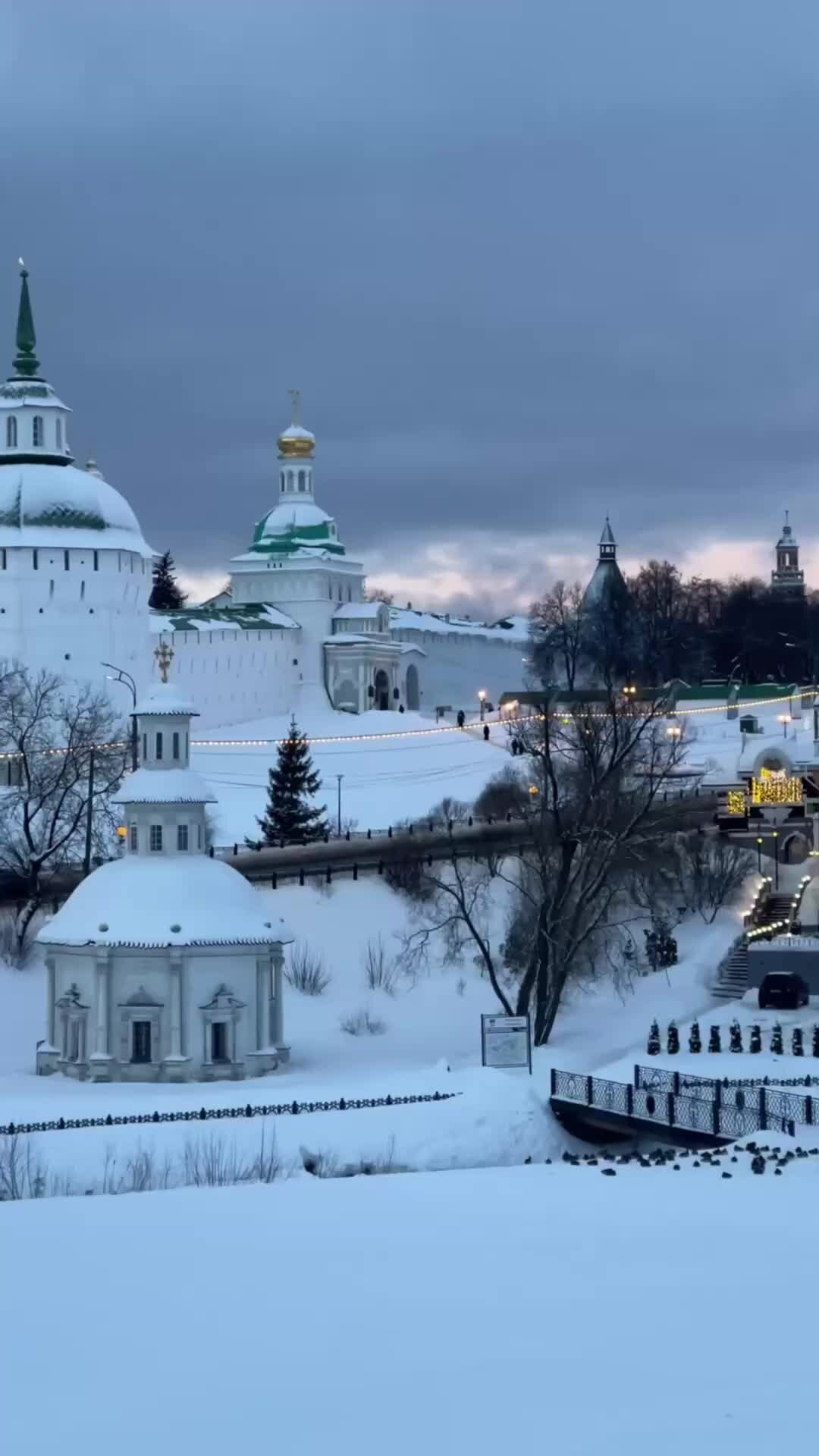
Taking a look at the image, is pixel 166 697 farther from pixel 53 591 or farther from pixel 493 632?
pixel 493 632

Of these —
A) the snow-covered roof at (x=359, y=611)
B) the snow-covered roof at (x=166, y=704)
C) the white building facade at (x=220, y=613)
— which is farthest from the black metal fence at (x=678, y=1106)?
the snow-covered roof at (x=359, y=611)

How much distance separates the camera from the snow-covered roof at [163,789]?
147ft

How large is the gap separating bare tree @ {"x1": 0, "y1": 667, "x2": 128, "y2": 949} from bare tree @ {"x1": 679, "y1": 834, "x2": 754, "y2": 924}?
13.1 m

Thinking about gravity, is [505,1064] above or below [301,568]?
below

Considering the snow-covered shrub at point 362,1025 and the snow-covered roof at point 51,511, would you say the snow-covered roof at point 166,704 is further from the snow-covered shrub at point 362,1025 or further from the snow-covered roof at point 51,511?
Answer: the snow-covered roof at point 51,511

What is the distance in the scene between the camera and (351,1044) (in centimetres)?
4791

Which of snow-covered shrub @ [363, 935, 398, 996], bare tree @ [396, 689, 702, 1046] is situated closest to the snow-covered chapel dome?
bare tree @ [396, 689, 702, 1046]

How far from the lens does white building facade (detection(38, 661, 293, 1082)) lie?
142 feet

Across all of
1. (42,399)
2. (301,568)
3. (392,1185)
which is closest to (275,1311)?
(392,1185)

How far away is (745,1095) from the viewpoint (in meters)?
32.9

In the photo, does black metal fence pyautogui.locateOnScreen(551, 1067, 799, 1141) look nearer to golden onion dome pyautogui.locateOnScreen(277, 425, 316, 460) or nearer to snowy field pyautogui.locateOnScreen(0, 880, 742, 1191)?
snowy field pyautogui.locateOnScreen(0, 880, 742, 1191)

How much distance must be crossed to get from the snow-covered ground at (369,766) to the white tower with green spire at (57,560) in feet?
18.5

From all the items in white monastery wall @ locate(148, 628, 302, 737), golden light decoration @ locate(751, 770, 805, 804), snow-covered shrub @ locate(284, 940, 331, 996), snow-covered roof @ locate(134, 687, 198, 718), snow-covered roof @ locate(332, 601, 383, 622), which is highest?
snow-covered roof @ locate(332, 601, 383, 622)

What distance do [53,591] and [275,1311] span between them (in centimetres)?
6476
